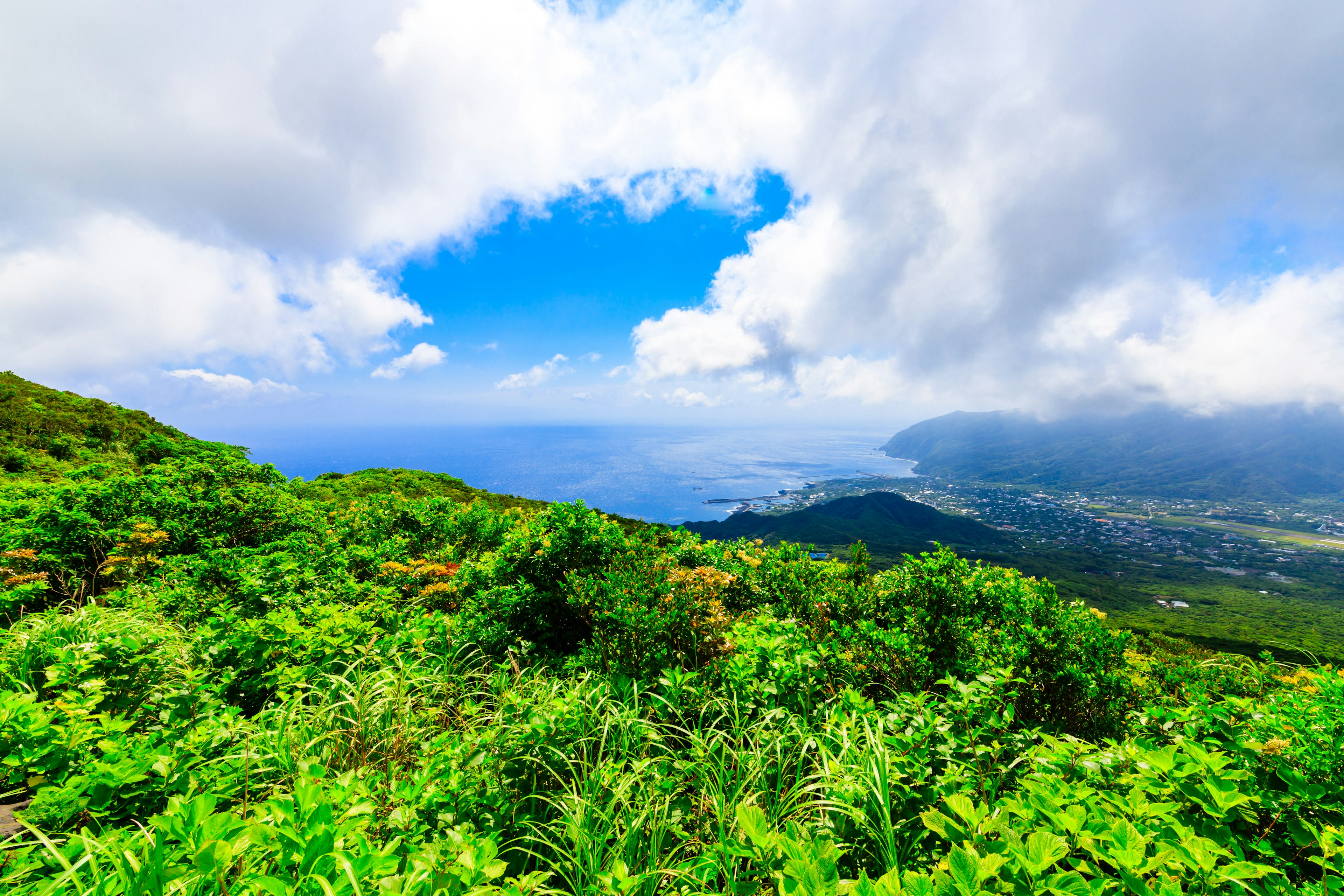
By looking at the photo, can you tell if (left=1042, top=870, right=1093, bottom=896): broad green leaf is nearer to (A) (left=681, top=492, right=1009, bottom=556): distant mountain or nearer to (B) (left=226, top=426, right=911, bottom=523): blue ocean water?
(A) (left=681, top=492, right=1009, bottom=556): distant mountain

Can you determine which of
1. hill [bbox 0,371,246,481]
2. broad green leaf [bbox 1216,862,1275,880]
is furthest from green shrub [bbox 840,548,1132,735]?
hill [bbox 0,371,246,481]

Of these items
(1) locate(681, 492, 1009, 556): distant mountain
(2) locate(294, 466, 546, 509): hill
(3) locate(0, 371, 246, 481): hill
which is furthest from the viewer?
(1) locate(681, 492, 1009, 556): distant mountain

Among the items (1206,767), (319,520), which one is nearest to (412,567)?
(319,520)

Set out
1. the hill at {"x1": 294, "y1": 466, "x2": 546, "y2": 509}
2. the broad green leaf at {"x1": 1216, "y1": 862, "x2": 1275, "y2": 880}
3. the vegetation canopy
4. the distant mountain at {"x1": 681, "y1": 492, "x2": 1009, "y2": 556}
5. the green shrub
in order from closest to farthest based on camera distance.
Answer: the broad green leaf at {"x1": 1216, "y1": 862, "x2": 1275, "y2": 880}, the vegetation canopy, the green shrub, the hill at {"x1": 294, "y1": 466, "x2": 546, "y2": 509}, the distant mountain at {"x1": 681, "y1": 492, "x2": 1009, "y2": 556}

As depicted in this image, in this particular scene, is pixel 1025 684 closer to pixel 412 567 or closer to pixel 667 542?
pixel 667 542

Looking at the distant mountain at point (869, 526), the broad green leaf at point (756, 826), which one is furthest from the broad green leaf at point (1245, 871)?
the distant mountain at point (869, 526)

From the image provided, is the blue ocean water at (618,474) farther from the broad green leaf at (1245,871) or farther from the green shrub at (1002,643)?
the broad green leaf at (1245,871)
